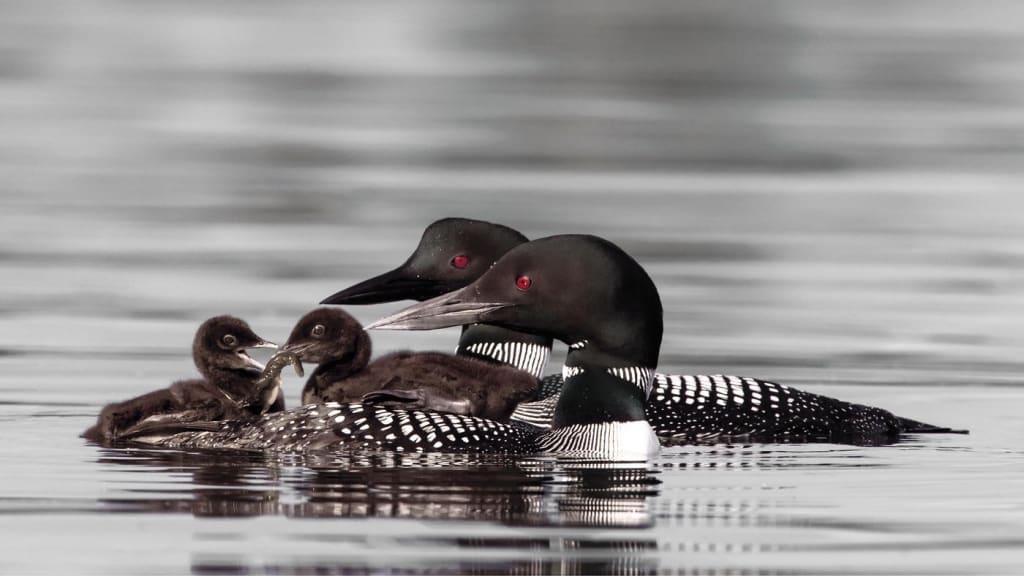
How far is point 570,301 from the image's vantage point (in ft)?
26.3

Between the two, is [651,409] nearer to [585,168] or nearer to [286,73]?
[585,168]

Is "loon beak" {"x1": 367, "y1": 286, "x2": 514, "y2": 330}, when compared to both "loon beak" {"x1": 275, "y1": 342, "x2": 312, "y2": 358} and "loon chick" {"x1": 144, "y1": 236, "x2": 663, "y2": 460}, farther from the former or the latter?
"loon beak" {"x1": 275, "y1": 342, "x2": 312, "y2": 358}

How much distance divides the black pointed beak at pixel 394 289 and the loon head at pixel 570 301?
1246 mm

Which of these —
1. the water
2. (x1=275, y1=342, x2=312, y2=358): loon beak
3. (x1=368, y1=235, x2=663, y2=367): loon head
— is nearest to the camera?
the water

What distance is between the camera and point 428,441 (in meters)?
8.01

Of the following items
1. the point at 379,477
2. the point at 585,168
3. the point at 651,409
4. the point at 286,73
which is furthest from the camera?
the point at 286,73

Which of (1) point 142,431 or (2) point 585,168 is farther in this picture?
(2) point 585,168

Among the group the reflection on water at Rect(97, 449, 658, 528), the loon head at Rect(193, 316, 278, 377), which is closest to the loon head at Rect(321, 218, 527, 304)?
the loon head at Rect(193, 316, 278, 377)

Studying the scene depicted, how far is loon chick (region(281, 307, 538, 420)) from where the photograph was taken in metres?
8.61

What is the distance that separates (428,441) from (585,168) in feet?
32.2

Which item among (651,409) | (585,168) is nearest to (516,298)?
(651,409)

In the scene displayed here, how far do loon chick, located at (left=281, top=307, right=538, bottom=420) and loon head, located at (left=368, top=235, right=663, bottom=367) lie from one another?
1.53 feet

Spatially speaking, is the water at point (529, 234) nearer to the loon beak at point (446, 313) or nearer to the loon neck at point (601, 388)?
the loon neck at point (601, 388)

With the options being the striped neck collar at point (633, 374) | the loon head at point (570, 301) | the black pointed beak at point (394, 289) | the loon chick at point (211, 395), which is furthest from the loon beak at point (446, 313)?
the black pointed beak at point (394, 289)
